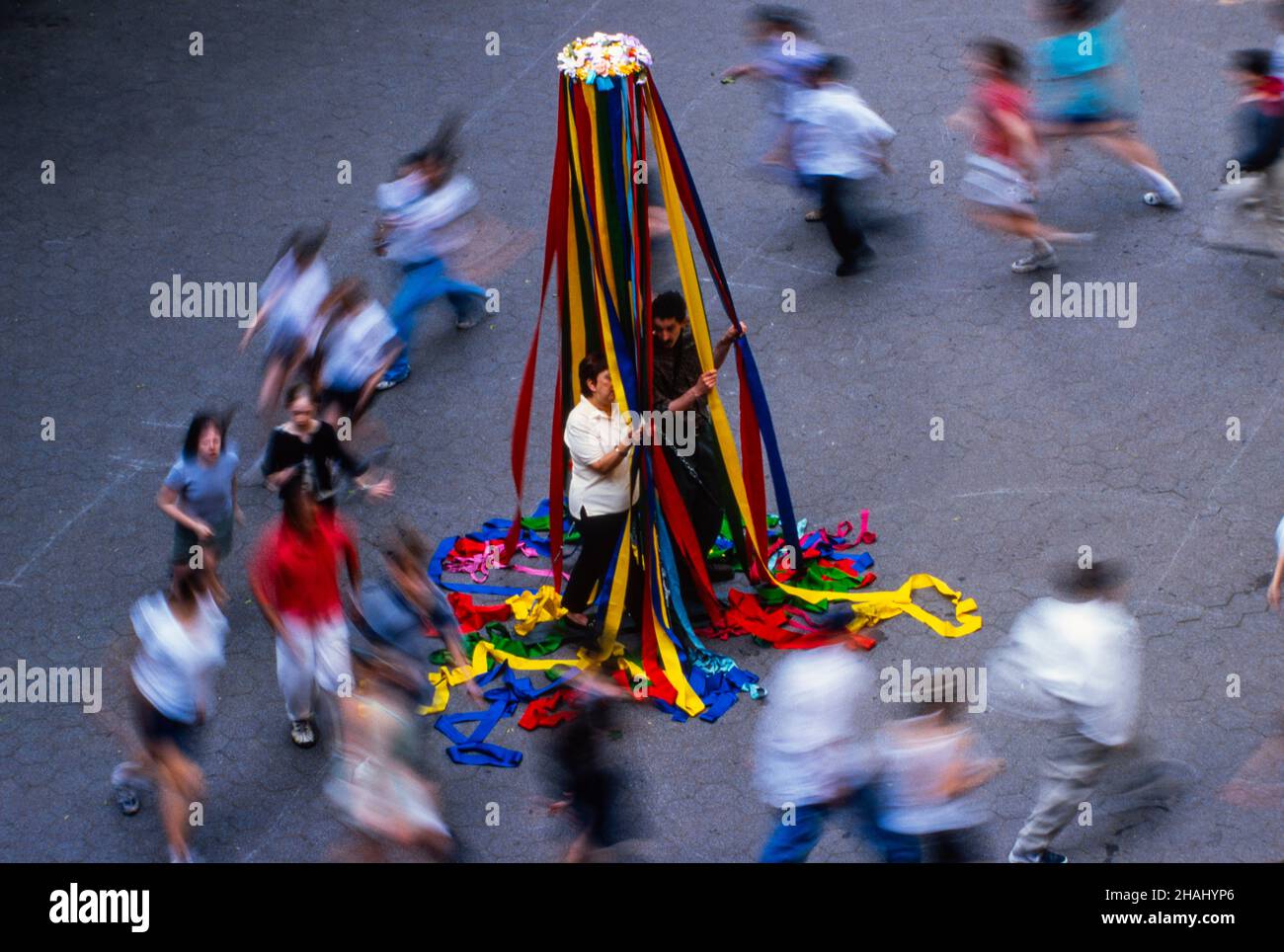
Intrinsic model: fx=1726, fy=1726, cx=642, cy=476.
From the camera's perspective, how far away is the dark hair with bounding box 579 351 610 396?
7.82 meters

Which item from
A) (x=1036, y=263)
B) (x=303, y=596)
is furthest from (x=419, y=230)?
(x=1036, y=263)

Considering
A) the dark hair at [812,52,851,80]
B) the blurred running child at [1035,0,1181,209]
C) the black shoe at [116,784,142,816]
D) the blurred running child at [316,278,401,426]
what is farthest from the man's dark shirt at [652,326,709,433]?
the blurred running child at [1035,0,1181,209]

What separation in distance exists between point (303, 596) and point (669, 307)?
216cm

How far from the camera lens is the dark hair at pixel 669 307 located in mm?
8062

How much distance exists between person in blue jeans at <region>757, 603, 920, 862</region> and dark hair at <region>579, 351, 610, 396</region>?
197cm

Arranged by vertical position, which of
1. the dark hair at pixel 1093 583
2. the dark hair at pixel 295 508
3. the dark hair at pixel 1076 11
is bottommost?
the dark hair at pixel 1093 583

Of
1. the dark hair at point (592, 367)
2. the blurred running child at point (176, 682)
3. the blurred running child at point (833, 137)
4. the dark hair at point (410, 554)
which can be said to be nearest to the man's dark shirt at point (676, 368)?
the dark hair at point (592, 367)

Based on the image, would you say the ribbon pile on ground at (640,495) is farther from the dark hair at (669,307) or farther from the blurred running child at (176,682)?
Answer: the blurred running child at (176,682)

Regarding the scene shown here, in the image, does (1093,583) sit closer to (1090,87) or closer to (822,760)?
(822,760)

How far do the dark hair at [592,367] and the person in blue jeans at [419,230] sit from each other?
7.77ft

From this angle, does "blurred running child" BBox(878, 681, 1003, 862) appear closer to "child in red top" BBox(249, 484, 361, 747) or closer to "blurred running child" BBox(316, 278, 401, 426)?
"child in red top" BBox(249, 484, 361, 747)

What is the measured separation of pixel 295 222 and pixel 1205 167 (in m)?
6.00

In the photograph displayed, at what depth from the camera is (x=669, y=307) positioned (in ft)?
26.5
